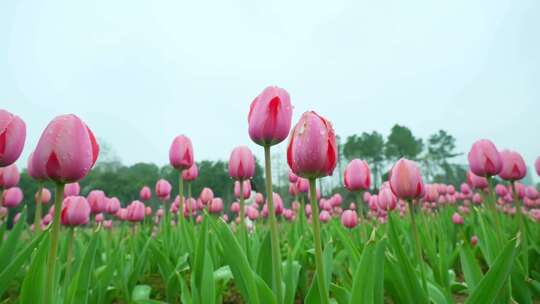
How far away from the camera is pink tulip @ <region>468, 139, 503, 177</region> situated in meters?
2.35

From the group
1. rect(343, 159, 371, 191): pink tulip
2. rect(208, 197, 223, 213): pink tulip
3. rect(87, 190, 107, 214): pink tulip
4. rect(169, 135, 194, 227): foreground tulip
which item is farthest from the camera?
rect(208, 197, 223, 213): pink tulip

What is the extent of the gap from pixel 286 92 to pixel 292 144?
39 cm

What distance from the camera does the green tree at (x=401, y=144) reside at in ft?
221

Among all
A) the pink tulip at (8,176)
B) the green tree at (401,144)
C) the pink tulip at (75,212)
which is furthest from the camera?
the green tree at (401,144)

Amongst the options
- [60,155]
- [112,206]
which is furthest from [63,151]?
[112,206]

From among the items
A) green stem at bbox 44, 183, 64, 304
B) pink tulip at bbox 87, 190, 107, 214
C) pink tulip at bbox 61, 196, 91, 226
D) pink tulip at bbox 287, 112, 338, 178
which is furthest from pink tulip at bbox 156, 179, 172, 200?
pink tulip at bbox 287, 112, 338, 178

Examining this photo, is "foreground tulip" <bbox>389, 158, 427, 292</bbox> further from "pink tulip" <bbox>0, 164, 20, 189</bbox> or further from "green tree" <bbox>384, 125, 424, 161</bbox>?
"green tree" <bbox>384, 125, 424, 161</bbox>

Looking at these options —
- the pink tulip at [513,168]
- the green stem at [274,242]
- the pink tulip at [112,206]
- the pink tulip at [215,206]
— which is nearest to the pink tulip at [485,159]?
the pink tulip at [513,168]

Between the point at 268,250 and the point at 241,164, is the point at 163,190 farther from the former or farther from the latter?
the point at 268,250

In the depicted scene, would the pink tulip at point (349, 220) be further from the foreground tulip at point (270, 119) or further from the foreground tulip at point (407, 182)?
the foreground tulip at point (270, 119)

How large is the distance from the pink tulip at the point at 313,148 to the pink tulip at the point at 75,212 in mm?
1548

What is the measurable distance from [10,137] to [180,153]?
1559mm

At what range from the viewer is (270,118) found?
4.80 feet

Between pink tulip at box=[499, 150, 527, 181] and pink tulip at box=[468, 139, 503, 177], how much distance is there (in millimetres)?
333
